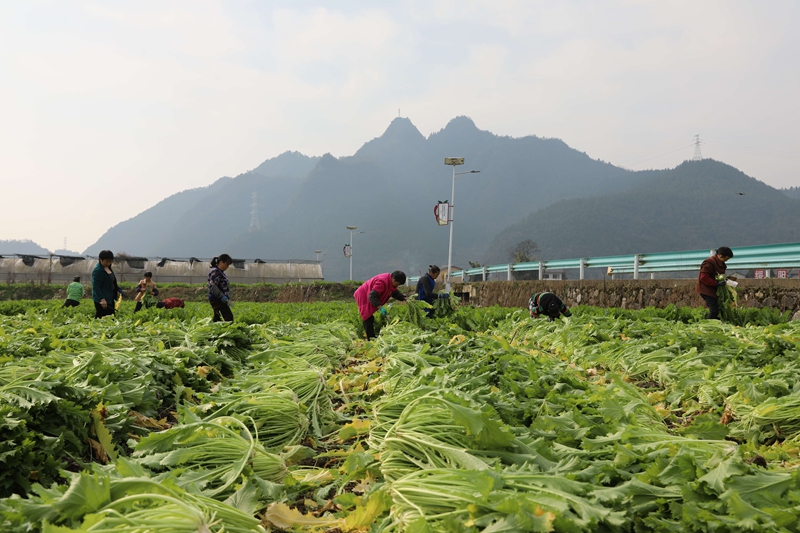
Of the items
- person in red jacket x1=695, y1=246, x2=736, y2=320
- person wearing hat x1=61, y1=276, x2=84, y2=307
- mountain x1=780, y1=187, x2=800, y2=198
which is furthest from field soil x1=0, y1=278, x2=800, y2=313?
mountain x1=780, y1=187, x2=800, y2=198

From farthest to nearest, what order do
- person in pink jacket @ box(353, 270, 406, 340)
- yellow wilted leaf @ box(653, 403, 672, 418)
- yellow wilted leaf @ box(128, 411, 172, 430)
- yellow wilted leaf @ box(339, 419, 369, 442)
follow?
1. person in pink jacket @ box(353, 270, 406, 340)
2. yellow wilted leaf @ box(653, 403, 672, 418)
3. yellow wilted leaf @ box(128, 411, 172, 430)
4. yellow wilted leaf @ box(339, 419, 369, 442)

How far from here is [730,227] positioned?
99.5m

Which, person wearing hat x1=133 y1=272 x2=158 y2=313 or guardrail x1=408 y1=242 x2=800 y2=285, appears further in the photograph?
person wearing hat x1=133 y1=272 x2=158 y2=313

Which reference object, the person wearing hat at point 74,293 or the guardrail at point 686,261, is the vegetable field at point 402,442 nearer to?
the guardrail at point 686,261

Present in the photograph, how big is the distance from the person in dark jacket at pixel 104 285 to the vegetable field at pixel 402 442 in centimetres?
320

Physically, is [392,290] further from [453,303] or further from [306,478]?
[306,478]

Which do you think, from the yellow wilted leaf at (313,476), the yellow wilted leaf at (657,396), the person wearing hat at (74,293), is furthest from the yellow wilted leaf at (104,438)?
the person wearing hat at (74,293)

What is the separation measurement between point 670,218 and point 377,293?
119303 millimetres

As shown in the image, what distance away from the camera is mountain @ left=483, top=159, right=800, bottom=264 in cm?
9850

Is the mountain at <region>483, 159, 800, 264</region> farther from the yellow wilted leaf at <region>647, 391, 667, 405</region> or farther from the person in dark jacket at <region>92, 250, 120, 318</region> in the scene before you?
the yellow wilted leaf at <region>647, 391, 667, 405</region>

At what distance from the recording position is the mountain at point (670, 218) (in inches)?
3878

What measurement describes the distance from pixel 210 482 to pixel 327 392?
2.16 metres

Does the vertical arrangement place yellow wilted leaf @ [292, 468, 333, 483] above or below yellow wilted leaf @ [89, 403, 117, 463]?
below

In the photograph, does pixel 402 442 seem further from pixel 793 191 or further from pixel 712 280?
pixel 793 191
